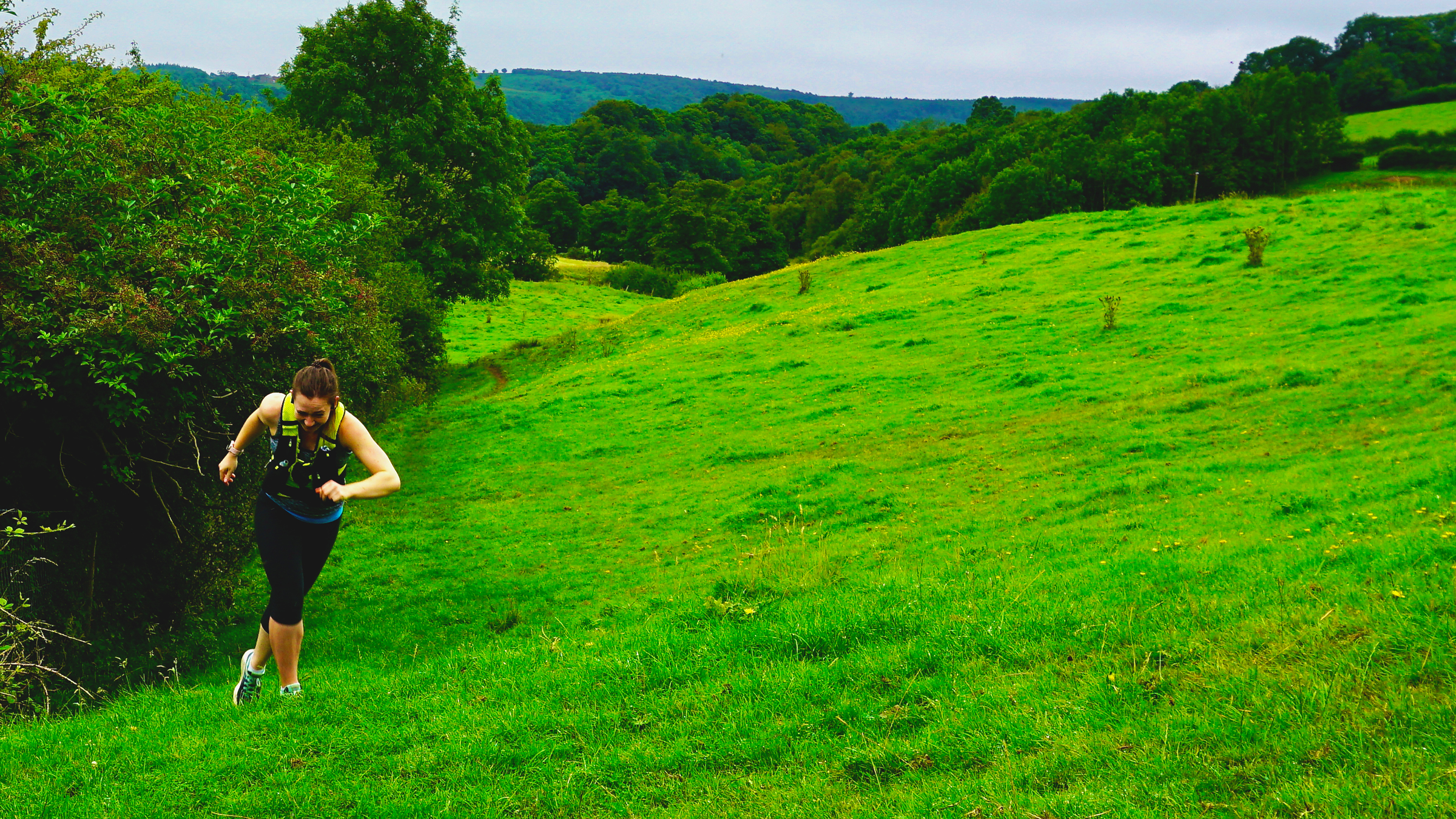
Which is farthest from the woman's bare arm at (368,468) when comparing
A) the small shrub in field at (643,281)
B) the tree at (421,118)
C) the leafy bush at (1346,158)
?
the leafy bush at (1346,158)

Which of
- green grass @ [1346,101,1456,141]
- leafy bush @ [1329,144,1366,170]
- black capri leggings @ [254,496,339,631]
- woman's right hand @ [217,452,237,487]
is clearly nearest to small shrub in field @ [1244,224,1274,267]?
black capri leggings @ [254,496,339,631]

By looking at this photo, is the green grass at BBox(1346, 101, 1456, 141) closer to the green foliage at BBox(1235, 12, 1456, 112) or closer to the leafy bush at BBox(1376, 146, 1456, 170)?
the green foliage at BBox(1235, 12, 1456, 112)

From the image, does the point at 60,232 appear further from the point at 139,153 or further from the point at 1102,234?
the point at 1102,234

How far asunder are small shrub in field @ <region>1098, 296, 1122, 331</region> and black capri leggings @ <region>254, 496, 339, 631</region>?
21993 millimetres

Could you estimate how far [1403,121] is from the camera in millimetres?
77000

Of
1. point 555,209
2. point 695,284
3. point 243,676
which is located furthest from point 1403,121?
point 243,676


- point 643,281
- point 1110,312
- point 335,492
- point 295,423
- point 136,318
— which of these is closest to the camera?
point 335,492

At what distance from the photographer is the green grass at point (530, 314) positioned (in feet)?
148

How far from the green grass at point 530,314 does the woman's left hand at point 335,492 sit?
35.1 meters

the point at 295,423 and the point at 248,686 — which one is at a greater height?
the point at 295,423

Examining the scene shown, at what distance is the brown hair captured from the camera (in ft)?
20.3

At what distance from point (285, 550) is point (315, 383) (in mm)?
1327

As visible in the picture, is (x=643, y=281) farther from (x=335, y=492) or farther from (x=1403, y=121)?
(x=335, y=492)

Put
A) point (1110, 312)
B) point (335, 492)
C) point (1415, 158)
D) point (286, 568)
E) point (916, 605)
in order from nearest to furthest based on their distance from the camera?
point (335, 492)
point (286, 568)
point (916, 605)
point (1110, 312)
point (1415, 158)
